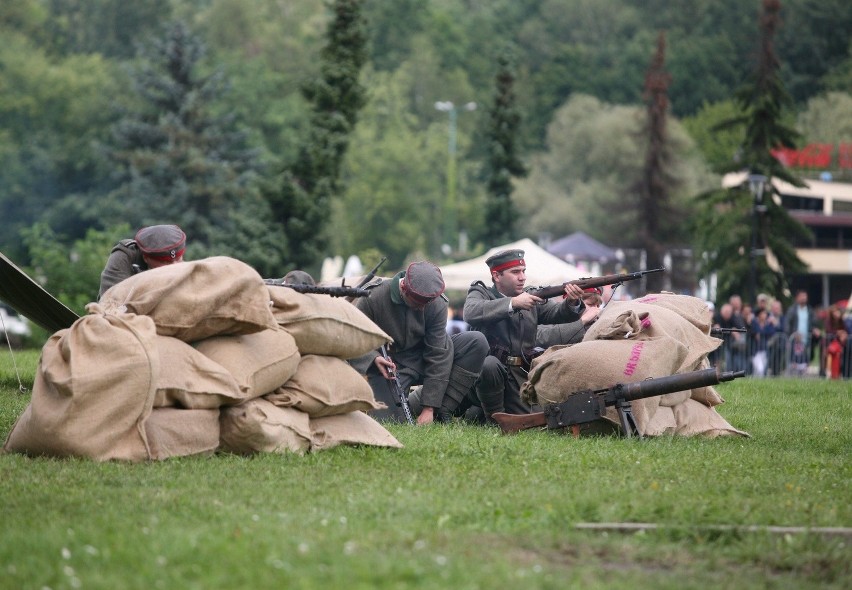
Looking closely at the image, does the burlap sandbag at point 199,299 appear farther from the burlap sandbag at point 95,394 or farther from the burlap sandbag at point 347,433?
the burlap sandbag at point 347,433

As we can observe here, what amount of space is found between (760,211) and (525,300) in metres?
24.7

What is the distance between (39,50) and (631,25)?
165 ft

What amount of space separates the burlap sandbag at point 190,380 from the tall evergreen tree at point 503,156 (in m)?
45.3

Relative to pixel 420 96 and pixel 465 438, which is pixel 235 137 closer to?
pixel 420 96

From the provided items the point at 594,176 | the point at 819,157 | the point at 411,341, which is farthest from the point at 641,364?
the point at 819,157

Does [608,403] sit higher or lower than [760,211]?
higher

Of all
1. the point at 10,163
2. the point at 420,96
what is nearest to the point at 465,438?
the point at 10,163

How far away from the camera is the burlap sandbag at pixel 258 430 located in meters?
8.77

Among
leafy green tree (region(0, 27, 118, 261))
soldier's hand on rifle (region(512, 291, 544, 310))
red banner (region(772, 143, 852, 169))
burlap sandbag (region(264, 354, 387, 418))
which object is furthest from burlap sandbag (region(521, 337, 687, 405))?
red banner (region(772, 143, 852, 169))

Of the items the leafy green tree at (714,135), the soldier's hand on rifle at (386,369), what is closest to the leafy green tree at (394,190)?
the leafy green tree at (714,135)

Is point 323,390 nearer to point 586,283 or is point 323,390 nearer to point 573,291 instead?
point 573,291

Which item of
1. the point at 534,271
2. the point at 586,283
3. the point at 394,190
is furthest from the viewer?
the point at 394,190

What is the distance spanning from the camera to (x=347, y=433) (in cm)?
Answer: 937

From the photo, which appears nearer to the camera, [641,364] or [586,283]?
[641,364]
